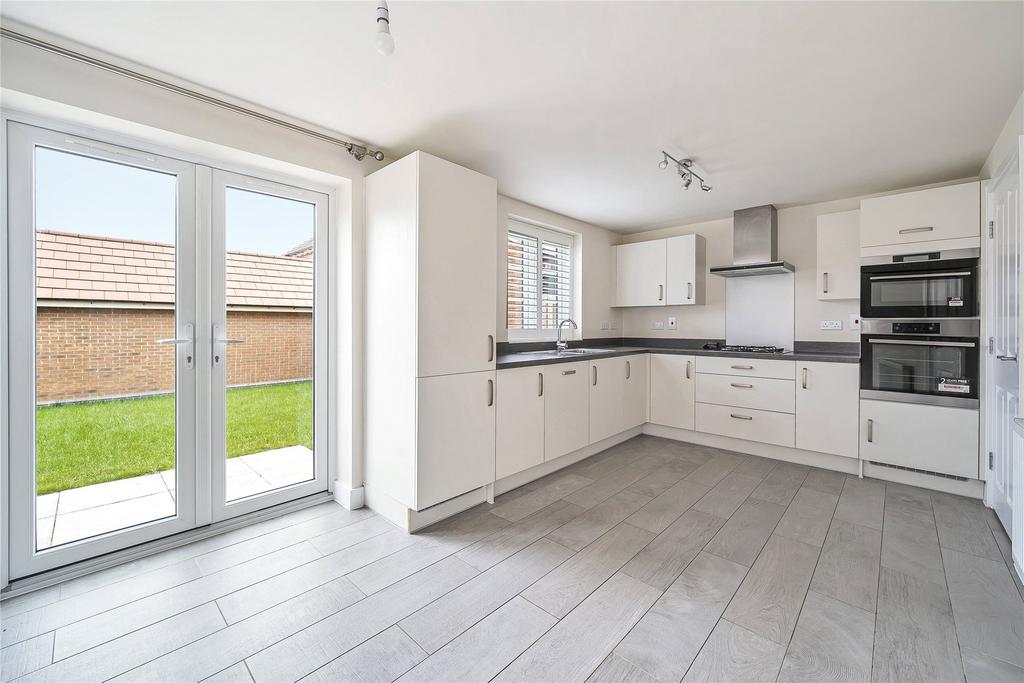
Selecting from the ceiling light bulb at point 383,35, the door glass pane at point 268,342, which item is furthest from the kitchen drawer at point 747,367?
the ceiling light bulb at point 383,35

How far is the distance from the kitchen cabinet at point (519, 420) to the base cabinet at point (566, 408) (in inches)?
3.0

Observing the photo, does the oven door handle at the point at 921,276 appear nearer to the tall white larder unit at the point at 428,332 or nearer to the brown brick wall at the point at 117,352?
the tall white larder unit at the point at 428,332

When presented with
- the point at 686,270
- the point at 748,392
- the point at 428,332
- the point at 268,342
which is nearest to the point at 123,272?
the point at 268,342

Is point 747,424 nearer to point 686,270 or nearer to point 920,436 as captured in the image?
point 920,436

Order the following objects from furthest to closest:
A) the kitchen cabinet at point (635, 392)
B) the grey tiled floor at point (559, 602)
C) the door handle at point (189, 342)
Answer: the kitchen cabinet at point (635, 392) → the door handle at point (189, 342) → the grey tiled floor at point (559, 602)

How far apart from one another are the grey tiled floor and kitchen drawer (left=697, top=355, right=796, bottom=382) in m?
1.21

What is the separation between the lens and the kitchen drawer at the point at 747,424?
3695 mm

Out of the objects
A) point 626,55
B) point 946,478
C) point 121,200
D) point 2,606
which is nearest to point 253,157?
point 121,200

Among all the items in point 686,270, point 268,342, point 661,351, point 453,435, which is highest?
point 686,270

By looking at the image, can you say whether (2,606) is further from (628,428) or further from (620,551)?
(628,428)

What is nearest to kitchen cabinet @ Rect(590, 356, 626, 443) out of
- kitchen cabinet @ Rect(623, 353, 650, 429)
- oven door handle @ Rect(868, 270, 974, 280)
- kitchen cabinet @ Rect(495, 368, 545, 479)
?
kitchen cabinet @ Rect(623, 353, 650, 429)

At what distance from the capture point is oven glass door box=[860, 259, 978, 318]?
2939mm

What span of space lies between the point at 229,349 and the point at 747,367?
3962 millimetres

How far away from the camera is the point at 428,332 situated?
8.05 feet
